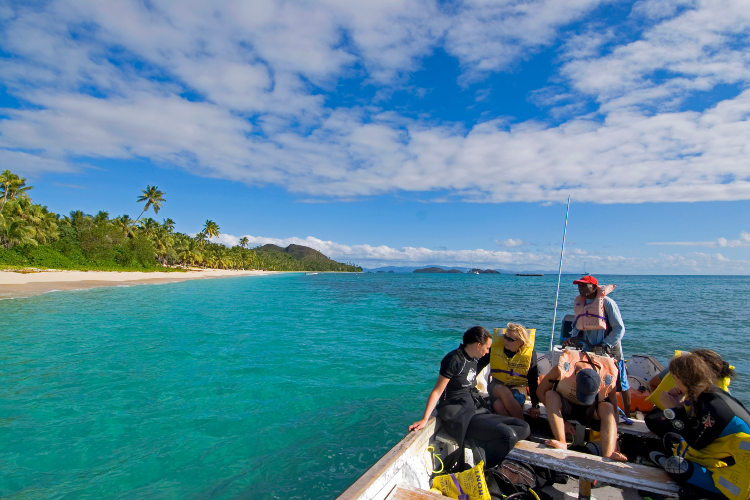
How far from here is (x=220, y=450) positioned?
6453 millimetres

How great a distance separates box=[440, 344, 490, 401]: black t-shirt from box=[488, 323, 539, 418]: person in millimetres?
572

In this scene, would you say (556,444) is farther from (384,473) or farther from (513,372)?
(384,473)

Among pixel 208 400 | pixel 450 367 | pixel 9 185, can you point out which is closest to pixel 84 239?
pixel 9 185

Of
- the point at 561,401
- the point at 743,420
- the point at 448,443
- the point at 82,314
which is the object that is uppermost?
the point at 743,420

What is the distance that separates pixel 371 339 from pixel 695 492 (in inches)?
524

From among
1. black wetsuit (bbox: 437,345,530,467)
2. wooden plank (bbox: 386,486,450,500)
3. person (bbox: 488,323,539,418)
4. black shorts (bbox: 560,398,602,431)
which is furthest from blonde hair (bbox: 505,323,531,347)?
wooden plank (bbox: 386,486,450,500)

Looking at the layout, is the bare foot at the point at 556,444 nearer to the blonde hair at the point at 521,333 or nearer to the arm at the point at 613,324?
the blonde hair at the point at 521,333

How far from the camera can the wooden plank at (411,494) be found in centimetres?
317

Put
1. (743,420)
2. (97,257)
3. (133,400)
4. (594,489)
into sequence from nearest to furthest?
(743,420) < (594,489) < (133,400) < (97,257)

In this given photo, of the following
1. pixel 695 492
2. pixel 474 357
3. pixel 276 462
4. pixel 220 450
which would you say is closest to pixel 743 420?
pixel 695 492

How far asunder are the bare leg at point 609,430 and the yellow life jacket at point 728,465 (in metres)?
0.77

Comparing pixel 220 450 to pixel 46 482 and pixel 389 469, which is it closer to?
pixel 46 482

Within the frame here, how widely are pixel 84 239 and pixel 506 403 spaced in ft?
225

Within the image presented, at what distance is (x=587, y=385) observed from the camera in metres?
4.09
